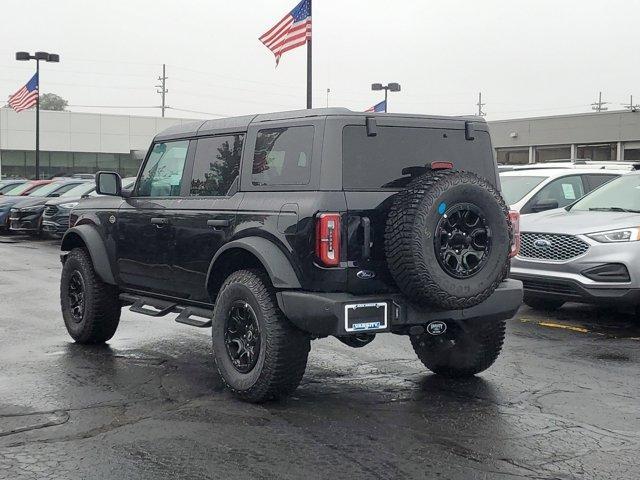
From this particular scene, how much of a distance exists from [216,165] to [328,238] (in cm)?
155

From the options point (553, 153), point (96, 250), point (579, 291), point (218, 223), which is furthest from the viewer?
point (553, 153)

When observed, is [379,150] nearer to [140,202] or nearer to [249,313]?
[249,313]

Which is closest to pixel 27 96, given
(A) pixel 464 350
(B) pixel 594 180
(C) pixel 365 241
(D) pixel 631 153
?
(B) pixel 594 180

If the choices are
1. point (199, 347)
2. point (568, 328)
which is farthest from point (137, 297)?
point (568, 328)

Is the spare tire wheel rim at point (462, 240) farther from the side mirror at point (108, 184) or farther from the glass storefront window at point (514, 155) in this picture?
the glass storefront window at point (514, 155)

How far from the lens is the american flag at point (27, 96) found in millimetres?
31406

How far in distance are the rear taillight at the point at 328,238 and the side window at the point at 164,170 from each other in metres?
1.91

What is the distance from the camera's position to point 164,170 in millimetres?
7145

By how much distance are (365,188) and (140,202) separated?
2.44 metres

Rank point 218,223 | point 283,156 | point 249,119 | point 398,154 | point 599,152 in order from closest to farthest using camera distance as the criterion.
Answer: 1. point 398,154
2. point 283,156
3. point 218,223
4. point 249,119
5. point 599,152

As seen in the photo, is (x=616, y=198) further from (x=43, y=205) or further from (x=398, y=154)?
(x=43, y=205)

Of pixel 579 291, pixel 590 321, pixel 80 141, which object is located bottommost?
pixel 590 321

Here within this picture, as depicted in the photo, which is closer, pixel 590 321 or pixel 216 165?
pixel 216 165

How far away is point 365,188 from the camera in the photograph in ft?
18.2
